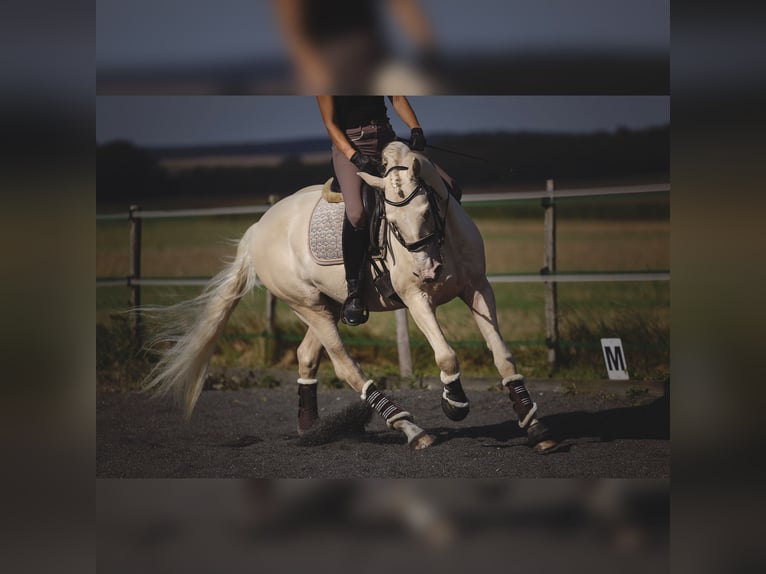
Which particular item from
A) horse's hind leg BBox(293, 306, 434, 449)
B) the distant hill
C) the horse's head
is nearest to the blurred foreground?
horse's hind leg BBox(293, 306, 434, 449)

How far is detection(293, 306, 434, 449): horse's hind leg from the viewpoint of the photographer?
13.6 feet

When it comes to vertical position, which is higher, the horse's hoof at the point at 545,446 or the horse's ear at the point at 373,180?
the horse's ear at the point at 373,180

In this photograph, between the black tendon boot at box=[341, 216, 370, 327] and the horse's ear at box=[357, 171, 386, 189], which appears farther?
the black tendon boot at box=[341, 216, 370, 327]

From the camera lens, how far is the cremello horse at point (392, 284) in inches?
147

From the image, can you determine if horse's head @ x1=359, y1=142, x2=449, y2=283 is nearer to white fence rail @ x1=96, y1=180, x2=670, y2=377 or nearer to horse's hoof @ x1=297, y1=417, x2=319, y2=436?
horse's hoof @ x1=297, y1=417, x2=319, y2=436

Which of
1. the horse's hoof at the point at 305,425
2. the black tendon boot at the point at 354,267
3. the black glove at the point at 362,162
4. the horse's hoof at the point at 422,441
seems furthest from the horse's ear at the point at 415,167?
the horse's hoof at the point at 305,425

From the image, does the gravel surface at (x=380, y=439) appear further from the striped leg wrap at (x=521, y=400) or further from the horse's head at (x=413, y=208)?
the horse's head at (x=413, y=208)

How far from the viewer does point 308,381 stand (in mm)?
4871

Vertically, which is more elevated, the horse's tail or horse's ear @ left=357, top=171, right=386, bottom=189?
horse's ear @ left=357, top=171, right=386, bottom=189

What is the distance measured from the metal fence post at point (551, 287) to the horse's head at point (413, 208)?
263cm

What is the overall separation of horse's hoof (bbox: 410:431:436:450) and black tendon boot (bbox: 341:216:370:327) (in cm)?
65
